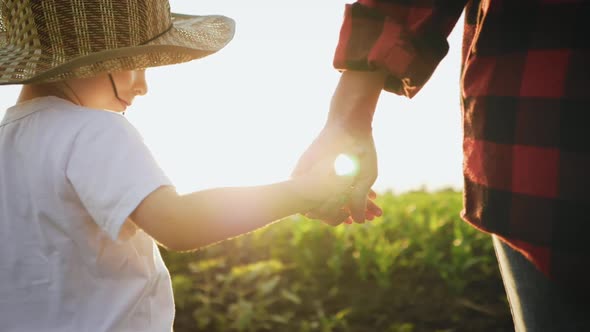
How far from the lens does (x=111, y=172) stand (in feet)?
4.52

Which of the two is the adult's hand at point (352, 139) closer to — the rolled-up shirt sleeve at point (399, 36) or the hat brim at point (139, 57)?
the rolled-up shirt sleeve at point (399, 36)

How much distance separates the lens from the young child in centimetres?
139

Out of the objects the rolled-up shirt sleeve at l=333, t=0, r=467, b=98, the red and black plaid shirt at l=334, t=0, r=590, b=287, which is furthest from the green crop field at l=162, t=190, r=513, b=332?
the red and black plaid shirt at l=334, t=0, r=590, b=287

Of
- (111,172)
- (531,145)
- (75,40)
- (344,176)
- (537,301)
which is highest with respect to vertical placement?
(75,40)

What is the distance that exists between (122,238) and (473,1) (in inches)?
46.0

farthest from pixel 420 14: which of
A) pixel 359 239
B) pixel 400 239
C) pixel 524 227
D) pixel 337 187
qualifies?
pixel 400 239

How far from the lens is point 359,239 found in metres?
4.51

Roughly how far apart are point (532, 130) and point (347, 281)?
3.13 metres

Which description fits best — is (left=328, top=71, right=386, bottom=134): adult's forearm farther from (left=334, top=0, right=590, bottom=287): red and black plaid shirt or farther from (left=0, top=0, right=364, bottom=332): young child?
(left=334, top=0, right=590, bottom=287): red and black plaid shirt

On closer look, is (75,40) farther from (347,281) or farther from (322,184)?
(347,281)

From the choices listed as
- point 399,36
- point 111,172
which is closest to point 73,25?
point 111,172

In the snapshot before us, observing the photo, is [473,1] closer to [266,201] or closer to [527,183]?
[527,183]

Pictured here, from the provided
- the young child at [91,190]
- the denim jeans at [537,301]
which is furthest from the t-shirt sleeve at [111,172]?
the denim jeans at [537,301]

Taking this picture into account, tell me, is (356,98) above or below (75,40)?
below
